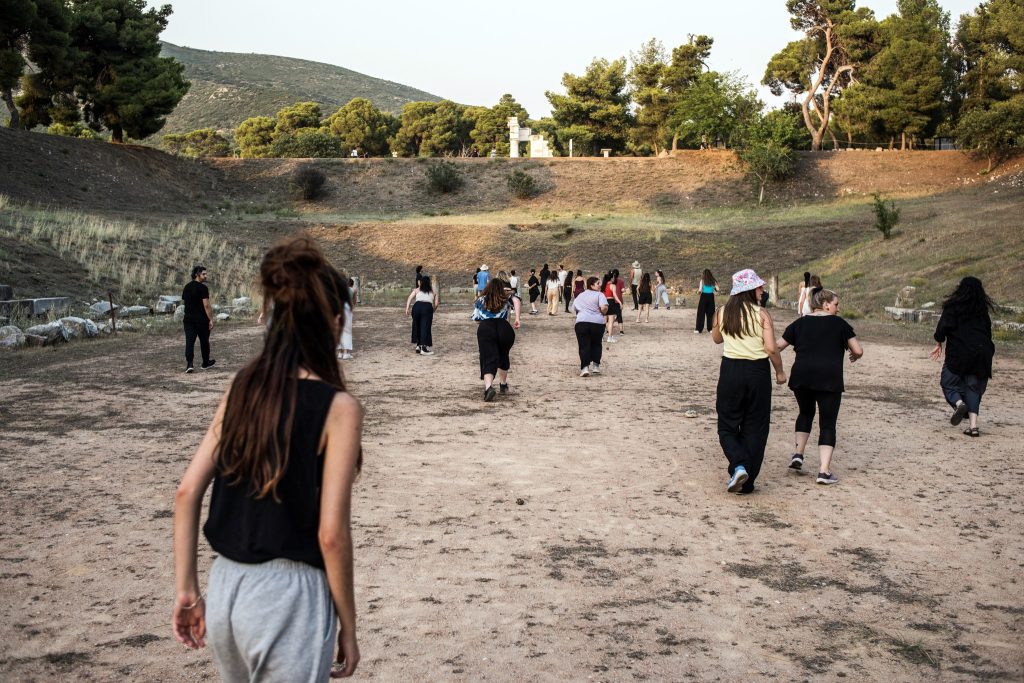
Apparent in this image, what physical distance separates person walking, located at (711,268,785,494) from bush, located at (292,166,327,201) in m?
61.7

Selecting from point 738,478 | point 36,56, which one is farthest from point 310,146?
point 738,478

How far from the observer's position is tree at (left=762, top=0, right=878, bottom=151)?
7519 centimetres

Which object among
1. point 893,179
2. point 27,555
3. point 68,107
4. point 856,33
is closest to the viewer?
point 27,555

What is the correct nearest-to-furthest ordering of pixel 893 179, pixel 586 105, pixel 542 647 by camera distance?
pixel 542 647 < pixel 893 179 < pixel 586 105

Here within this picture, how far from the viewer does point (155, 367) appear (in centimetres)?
1678

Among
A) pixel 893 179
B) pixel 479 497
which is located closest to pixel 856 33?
pixel 893 179

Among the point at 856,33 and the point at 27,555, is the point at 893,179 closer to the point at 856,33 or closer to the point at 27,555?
the point at 856,33

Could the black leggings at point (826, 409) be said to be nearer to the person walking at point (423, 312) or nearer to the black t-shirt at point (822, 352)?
the black t-shirt at point (822, 352)

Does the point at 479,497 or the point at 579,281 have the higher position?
the point at 579,281

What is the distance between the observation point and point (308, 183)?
6688cm

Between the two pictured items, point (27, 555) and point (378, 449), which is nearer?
point (27, 555)

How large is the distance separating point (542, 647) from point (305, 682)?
2.56 meters

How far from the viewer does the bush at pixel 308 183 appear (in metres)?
66.9

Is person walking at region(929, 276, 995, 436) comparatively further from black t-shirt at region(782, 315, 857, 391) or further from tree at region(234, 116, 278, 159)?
tree at region(234, 116, 278, 159)
